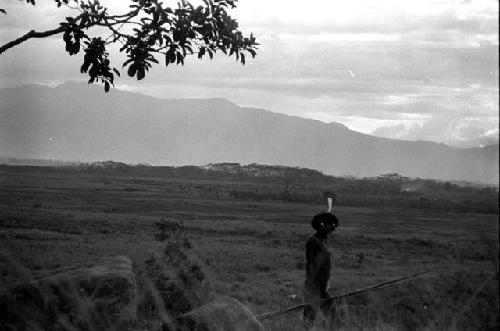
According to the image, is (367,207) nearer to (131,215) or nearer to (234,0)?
(131,215)

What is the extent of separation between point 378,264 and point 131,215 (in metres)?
27.4

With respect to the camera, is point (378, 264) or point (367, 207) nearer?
point (378, 264)

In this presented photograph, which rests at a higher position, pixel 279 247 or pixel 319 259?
pixel 319 259

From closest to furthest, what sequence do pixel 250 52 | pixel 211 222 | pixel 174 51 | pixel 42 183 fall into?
pixel 174 51, pixel 250 52, pixel 211 222, pixel 42 183

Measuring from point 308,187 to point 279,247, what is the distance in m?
79.1

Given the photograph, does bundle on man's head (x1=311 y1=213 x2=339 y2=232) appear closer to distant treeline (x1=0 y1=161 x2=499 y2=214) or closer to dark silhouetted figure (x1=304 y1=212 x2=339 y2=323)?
dark silhouetted figure (x1=304 y1=212 x2=339 y2=323)

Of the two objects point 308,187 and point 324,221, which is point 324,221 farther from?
point 308,187

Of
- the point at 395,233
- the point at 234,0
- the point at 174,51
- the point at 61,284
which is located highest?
the point at 234,0

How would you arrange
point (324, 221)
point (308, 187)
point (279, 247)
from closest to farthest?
point (324, 221) → point (279, 247) → point (308, 187)

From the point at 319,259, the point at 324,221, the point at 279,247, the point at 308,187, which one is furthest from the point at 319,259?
the point at 308,187

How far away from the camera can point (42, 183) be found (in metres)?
91.9

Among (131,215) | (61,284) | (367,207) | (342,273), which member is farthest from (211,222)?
(61,284)

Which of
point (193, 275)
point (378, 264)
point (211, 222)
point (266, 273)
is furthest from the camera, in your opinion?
point (211, 222)

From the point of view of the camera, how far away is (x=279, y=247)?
36.9 meters
